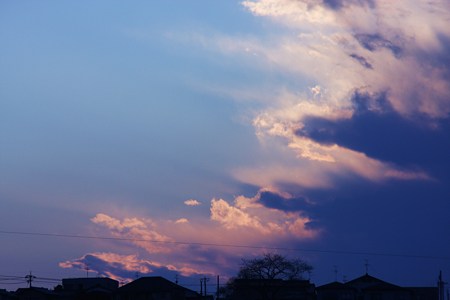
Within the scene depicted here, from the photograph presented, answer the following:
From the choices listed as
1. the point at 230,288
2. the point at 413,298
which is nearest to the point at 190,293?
the point at 230,288

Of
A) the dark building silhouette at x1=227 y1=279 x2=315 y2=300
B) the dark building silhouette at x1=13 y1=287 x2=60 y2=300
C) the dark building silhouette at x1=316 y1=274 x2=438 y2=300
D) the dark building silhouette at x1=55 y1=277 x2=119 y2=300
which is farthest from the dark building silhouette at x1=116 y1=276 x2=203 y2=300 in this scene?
the dark building silhouette at x1=316 y1=274 x2=438 y2=300

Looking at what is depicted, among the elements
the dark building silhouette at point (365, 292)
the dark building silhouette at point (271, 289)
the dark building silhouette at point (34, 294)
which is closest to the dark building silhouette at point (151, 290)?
the dark building silhouette at point (271, 289)

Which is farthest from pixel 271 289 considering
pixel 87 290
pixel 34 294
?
pixel 34 294

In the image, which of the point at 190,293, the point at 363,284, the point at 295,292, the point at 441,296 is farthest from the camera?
the point at 190,293

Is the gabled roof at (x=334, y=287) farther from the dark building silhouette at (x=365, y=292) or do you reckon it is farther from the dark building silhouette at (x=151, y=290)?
the dark building silhouette at (x=151, y=290)

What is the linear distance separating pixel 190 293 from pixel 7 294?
3866 centimetres

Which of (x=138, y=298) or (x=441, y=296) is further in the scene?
(x=138, y=298)

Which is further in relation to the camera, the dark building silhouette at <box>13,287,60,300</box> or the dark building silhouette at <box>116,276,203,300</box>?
the dark building silhouette at <box>13,287,60,300</box>

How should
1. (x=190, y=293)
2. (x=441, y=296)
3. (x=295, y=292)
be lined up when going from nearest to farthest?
(x=441, y=296) → (x=295, y=292) → (x=190, y=293)

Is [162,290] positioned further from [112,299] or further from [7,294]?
[7,294]

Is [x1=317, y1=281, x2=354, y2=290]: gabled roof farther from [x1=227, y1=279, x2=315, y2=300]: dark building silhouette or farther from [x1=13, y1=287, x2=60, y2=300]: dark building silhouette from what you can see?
[x1=13, y1=287, x2=60, y2=300]: dark building silhouette

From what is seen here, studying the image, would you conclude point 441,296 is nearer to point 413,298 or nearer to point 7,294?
point 413,298

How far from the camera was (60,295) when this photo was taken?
493ft

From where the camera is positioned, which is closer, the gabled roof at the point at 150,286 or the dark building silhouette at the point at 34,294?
the gabled roof at the point at 150,286
